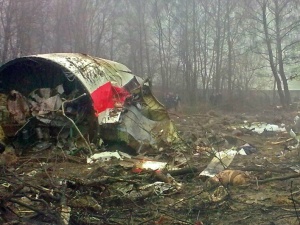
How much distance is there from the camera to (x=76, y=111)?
9.04m

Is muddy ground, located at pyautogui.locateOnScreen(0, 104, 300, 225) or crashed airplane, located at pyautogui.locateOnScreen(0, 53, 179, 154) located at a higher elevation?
crashed airplane, located at pyautogui.locateOnScreen(0, 53, 179, 154)

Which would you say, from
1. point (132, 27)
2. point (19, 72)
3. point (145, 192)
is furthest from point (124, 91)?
point (132, 27)

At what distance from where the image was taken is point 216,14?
98.0 ft

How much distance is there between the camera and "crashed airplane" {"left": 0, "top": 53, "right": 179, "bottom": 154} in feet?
28.5

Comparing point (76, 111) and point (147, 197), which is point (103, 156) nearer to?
point (76, 111)

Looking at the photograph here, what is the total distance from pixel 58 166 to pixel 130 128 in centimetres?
209

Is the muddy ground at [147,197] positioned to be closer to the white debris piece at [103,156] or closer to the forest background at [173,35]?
the white debris piece at [103,156]

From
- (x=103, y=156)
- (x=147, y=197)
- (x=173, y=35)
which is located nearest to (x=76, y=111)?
(x=103, y=156)

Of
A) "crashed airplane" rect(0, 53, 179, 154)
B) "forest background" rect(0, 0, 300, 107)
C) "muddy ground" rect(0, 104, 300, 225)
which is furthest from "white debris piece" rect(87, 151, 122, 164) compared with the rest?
"forest background" rect(0, 0, 300, 107)

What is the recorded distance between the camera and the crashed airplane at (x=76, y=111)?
8.70 meters

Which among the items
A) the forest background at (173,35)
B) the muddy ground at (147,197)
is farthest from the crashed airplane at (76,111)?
the forest background at (173,35)

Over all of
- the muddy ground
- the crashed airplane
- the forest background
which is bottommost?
the muddy ground

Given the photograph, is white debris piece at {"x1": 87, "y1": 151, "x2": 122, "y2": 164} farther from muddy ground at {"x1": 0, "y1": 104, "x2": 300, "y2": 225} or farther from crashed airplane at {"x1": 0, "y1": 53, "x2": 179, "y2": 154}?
muddy ground at {"x1": 0, "y1": 104, "x2": 300, "y2": 225}

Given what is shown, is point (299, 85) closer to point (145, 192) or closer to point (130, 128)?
point (130, 128)
